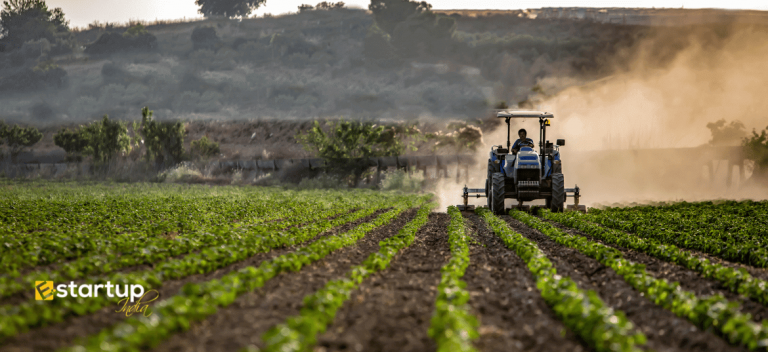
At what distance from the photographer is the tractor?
71.1ft

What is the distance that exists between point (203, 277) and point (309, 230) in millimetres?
6834

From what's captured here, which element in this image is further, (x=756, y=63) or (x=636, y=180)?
(x=756, y=63)

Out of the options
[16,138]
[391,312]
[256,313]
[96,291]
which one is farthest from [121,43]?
[391,312]

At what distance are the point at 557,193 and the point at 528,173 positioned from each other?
67.4 inches

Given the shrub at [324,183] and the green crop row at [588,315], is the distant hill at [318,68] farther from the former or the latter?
the green crop row at [588,315]

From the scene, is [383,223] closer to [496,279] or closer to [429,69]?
[496,279]

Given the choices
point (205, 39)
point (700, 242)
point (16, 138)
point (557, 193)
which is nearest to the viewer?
point (700, 242)

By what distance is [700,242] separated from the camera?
14.7 meters

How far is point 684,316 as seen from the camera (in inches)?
310

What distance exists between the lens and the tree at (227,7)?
13550cm

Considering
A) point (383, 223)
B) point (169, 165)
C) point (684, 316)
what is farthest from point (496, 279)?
point (169, 165)

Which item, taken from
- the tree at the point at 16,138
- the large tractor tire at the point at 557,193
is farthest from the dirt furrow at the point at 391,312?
the tree at the point at 16,138

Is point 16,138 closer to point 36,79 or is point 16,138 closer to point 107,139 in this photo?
point 107,139

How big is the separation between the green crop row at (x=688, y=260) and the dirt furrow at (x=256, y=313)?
692 cm
